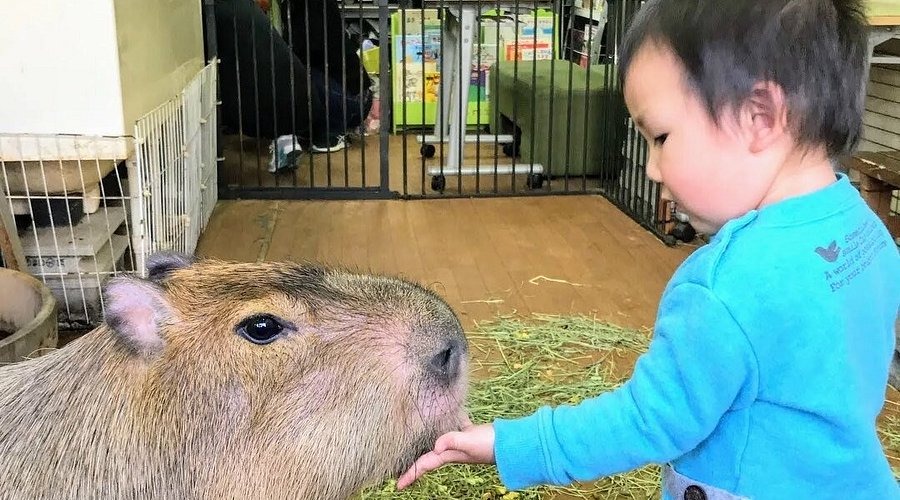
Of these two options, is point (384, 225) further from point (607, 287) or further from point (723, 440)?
point (723, 440)

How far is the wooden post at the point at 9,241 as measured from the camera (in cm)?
223

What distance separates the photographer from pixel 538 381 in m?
2.40

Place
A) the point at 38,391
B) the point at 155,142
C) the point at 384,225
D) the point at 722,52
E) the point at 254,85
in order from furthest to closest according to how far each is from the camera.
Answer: the point at 254,85 < the point at 384,225 < the point at 155,142 < the point at 38,391 < the point at 722,52

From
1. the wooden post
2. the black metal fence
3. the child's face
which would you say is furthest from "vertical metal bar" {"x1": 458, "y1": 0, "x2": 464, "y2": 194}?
the child's face

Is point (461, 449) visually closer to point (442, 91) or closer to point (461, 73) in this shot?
point (461, 73)

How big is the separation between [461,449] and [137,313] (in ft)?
1.46

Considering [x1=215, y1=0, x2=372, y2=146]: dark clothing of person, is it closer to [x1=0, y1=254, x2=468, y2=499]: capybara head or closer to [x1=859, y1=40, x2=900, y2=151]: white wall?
[x1=859, y1=40, x2=900, y2=151]: white wall

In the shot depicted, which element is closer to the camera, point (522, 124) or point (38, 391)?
point (38, 391)

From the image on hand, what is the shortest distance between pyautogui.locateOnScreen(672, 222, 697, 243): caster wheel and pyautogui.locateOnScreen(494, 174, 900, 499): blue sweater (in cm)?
247

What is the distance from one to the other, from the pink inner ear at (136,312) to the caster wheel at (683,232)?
2.74m

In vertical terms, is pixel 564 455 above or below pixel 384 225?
above

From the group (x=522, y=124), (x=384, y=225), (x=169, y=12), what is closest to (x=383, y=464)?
(x=169, y=12)

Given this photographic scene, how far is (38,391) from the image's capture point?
118 centimetres

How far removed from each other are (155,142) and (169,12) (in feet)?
2.09
